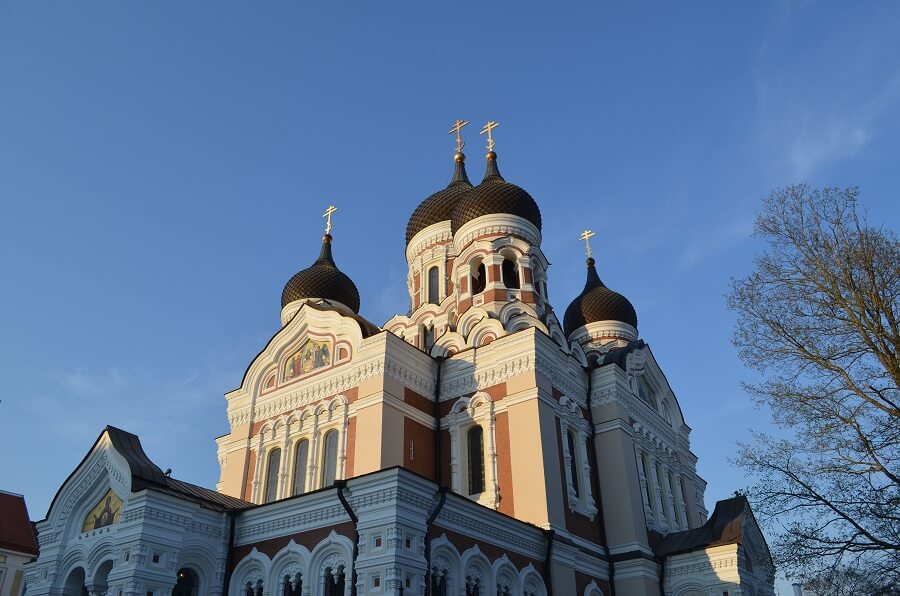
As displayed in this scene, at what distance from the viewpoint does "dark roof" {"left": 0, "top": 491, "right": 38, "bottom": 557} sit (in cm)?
2262

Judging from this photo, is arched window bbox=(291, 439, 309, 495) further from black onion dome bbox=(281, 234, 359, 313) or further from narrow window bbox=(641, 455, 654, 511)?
narrow window bbox=(641, 455, 654, 511)

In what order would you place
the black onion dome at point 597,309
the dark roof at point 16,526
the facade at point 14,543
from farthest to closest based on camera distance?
the black onion dome at point 597,309
the dark roof at point 16,526
the facade at point 14,543

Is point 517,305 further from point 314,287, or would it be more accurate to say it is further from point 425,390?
point 314,287

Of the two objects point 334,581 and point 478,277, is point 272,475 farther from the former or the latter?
point 478,277

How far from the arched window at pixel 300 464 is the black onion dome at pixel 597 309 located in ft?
33.6

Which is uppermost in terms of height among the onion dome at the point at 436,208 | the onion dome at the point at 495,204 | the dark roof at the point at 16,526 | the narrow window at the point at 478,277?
the onion dome at the point at 436,208

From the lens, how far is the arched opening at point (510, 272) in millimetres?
19781

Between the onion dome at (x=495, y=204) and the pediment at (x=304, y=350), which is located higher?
the onion dome at (x=495, y=204)

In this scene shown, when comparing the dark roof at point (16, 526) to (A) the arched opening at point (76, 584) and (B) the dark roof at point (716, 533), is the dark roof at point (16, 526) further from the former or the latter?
A: (B) the dark roof at point (716, 533)

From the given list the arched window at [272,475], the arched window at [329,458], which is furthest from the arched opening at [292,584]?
the arched window at [272,475]

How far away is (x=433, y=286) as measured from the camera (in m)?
22.1

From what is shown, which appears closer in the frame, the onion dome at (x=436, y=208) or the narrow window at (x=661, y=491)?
the narrow window at (x=661, y=491)

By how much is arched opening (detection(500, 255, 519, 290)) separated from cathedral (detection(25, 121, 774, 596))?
39 mm

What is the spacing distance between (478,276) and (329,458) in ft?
21.7
